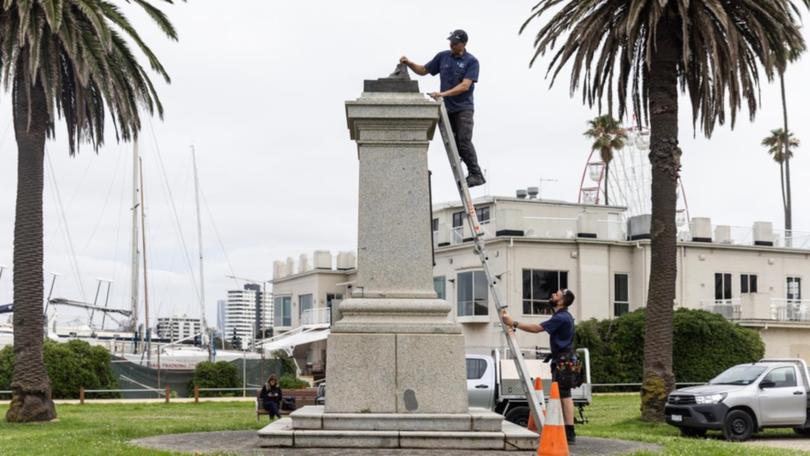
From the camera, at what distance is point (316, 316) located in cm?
6681

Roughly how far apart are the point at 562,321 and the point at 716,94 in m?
16.1

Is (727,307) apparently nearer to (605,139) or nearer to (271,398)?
(605,139)

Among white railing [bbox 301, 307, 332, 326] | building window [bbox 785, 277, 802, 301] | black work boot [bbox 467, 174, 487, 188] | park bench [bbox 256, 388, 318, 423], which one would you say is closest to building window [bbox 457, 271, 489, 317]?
white railing [bbox 301, 307, 332, 326]

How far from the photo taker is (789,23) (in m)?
25.6

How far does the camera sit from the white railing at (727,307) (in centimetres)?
5300

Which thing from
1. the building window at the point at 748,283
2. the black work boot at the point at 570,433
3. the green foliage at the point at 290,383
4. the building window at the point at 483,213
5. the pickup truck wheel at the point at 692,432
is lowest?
the pickup truck wheel at the point at 692,432

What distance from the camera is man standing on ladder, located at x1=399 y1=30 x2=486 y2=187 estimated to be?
43.0 ft

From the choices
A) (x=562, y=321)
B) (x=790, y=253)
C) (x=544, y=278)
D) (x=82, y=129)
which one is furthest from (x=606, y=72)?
(x=790, y=253)

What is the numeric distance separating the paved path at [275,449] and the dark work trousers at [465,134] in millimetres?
3559

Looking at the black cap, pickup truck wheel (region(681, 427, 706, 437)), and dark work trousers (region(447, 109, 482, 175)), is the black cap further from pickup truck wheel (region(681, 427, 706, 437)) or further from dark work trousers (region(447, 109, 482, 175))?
pickup truck wheel (region(681, 427, 706, 437))

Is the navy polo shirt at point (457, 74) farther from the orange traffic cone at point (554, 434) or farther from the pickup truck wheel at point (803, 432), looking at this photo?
the pickup truck wheel at point (803, 432)

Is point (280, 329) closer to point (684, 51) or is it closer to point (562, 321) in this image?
point (684, 51)

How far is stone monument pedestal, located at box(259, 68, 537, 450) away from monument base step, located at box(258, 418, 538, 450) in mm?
10

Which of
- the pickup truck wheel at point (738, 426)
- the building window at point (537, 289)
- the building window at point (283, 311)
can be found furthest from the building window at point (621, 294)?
the pickup truck wheel at point (738, 426)
